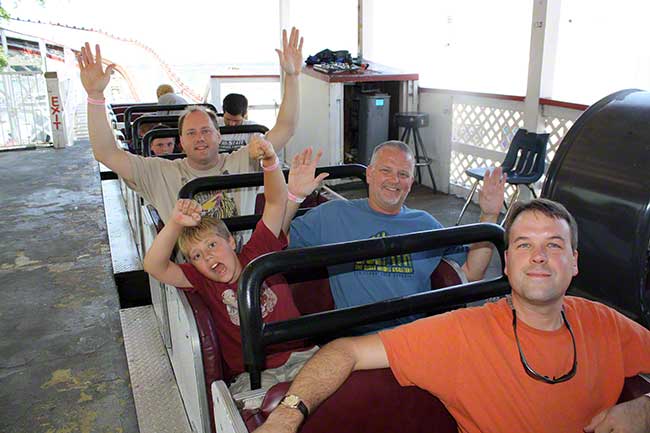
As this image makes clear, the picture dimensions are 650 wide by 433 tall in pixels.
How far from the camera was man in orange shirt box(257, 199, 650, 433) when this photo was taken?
1211mm

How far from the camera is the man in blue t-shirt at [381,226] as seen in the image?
1833 mm

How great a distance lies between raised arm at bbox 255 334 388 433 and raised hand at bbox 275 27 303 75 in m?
1.86

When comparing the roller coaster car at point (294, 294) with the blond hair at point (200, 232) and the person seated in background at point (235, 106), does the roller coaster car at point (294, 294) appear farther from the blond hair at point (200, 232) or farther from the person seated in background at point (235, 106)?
the person seated in background at point (235, 106)

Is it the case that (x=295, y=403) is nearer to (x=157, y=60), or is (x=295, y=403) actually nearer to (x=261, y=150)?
(x=261, y=150)

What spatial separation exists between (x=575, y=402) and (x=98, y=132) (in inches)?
81.5

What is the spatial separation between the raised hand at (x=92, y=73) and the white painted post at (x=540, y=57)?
3697mm

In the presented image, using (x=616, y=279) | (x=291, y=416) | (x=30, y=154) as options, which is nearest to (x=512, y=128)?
(x=616, y=279)

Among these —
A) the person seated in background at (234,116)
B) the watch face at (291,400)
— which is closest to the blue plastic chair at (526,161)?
the person seated in background at (234,116)

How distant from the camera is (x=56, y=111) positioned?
8.60 meters

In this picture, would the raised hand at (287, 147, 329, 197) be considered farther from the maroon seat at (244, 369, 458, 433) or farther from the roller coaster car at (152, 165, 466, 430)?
the maroon seat at (244, 369, 458, 433)

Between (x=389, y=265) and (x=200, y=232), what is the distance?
62 centimetres

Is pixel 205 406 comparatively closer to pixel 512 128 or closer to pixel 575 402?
pixel 575 402

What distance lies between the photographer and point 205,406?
1.58 m

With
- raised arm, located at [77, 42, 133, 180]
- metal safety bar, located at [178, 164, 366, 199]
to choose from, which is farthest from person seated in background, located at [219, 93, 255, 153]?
metal safety bar, located at [178, 164, 366, 199]
